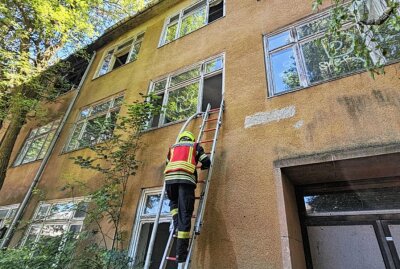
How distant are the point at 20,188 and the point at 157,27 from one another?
6.98 m

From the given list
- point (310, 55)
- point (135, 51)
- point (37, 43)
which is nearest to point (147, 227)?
point (310, 55)

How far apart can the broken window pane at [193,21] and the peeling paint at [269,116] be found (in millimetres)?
3999

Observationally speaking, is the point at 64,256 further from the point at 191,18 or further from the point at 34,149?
the point at 191,18

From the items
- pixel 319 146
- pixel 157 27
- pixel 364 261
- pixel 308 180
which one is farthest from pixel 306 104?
pixel 157 27

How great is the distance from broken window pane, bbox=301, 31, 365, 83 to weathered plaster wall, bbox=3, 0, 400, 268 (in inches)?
10.4

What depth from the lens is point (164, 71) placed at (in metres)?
7.01

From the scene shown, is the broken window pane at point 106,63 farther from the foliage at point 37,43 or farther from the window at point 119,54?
the foliage at point 37,43

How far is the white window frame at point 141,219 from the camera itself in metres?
4.61

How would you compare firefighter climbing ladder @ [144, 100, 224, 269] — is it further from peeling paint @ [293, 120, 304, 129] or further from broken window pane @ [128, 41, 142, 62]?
broken window pane @ [128, 41, 142, 62]

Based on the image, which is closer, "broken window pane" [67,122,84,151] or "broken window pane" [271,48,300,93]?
"broken window pane" [271,48,300,93]

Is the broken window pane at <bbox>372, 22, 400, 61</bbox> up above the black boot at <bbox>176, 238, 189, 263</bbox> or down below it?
above

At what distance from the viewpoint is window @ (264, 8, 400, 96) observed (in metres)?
3.92

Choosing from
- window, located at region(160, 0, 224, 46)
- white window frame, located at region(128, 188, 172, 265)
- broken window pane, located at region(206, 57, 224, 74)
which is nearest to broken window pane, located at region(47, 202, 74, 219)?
A: white window frame, located at region(128, 188, 172, 265)

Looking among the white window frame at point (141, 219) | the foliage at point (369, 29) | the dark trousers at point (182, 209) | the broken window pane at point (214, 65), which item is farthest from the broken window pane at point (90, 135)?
the foliage at point (369, 29)
